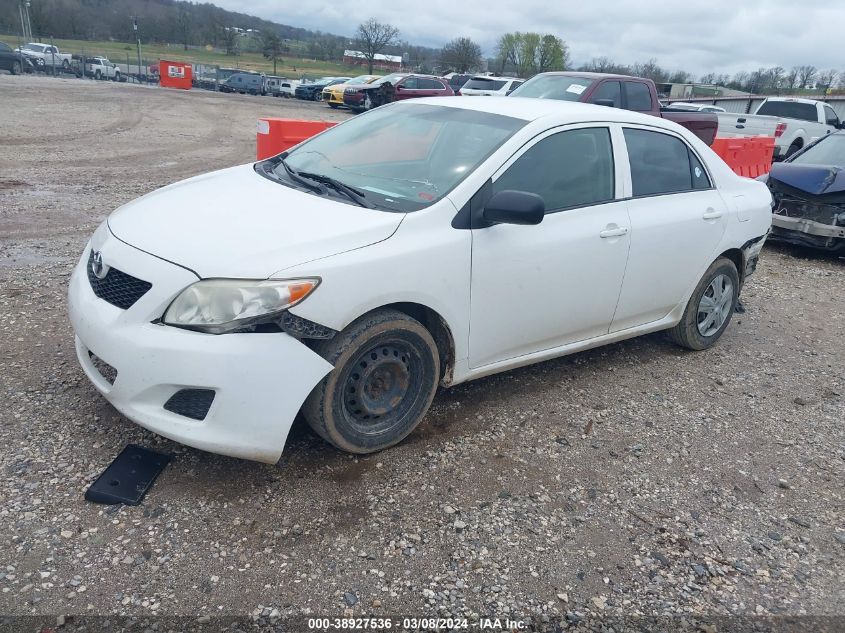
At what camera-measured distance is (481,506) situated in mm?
3090

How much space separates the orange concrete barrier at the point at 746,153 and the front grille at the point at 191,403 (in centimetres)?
1026

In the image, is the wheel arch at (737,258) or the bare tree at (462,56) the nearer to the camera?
the wheel arch at (737,258)

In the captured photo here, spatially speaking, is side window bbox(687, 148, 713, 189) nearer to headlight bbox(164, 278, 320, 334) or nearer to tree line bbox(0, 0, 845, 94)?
headlight bbox(164, 278, 320, 334)

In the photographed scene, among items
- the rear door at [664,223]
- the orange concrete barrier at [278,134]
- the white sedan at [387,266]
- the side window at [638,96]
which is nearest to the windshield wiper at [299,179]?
the white sedan at [387,266]

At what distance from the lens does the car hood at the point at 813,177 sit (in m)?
8.04

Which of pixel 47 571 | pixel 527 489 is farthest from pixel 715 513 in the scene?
pixel 47 571

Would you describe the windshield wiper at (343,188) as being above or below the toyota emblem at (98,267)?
above

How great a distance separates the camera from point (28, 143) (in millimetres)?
12250

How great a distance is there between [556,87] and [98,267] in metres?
9.52

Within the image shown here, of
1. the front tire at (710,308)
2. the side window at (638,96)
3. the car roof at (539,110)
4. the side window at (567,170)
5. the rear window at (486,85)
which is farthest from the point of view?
the rear window at (486,85)

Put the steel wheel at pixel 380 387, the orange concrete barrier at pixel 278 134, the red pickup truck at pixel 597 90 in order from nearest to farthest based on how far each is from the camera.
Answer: the steel wheel at pixel 380 387 → the orange concrete barrier at pixel 278 134 → the red pickup truck at pixel 597 90

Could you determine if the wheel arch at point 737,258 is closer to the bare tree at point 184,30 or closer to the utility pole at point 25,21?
the utility pole at point 25,21

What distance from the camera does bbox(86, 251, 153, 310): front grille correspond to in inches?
114

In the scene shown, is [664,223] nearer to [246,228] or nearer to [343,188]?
[343,188]
